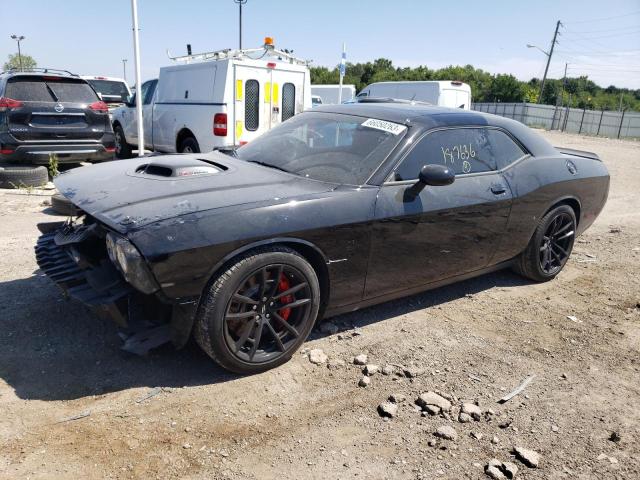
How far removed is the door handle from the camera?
4051mm

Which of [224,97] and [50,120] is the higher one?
[224,97]

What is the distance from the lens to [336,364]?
3.25 metres

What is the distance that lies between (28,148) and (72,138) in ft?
2.14

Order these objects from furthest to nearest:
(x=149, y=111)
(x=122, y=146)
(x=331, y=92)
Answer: (x=331, y=92) → (x=122, y=146) → (x=149, y=111)

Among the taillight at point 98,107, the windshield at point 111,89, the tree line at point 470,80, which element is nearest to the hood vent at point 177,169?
the taillight at point 98,107

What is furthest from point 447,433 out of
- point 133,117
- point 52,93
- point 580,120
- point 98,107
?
point 580,120

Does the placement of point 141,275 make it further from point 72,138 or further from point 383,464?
point 72,138

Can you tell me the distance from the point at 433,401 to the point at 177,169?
2128mm

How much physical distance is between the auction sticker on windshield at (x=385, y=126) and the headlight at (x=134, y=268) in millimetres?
1983

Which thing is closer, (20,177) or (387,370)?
(387,370)

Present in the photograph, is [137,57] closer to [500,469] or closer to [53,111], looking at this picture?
[53,111]

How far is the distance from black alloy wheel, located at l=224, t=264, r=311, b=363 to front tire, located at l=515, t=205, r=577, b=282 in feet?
8.24

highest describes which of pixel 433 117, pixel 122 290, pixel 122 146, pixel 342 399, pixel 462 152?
pixel 433 117

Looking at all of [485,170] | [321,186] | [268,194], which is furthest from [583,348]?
[268,194]
